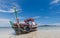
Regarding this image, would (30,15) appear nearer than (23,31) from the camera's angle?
Yes

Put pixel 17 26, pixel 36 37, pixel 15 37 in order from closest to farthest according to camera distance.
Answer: pixel 36 37
pixel 15 37
pixel 17 26

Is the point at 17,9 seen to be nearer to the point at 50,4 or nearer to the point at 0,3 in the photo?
the point at 0,3

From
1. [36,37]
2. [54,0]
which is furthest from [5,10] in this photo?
[54,0]

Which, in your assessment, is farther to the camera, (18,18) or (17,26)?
(17,26)

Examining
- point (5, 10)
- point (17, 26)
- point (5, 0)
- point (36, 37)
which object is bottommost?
point (36, 37)

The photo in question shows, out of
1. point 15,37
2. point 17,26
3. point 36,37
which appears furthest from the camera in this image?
point 17,26

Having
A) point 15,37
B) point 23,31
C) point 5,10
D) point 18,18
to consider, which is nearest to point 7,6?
point 5,10

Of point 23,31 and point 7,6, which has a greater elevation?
point 7,6

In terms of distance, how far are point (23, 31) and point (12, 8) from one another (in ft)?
3.37

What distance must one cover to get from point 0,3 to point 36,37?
977 millimetres

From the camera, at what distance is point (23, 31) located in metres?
3.79

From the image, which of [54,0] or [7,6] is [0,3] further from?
[54,0]

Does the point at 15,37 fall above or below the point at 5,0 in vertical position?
below

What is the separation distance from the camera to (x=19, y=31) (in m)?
3.68
